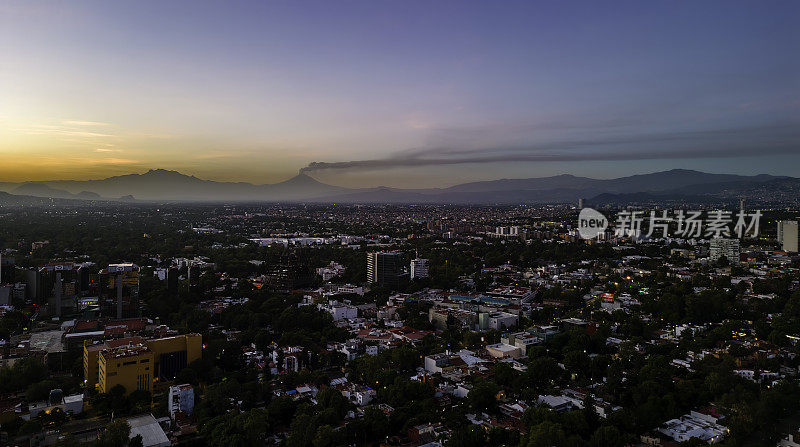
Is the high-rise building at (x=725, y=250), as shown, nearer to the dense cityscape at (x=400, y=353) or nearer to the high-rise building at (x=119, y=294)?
the dense cityscape at (x=400, y=353)

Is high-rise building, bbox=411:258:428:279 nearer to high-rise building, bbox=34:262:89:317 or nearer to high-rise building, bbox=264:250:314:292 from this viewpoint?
high-rise building, bbox=264:250:314:292

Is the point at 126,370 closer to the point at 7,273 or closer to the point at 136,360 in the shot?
the point at 136,360

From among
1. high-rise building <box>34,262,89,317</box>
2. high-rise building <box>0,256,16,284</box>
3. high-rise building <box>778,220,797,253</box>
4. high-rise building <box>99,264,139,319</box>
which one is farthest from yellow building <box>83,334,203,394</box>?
high-rise building <box>778,220,797,253</box>

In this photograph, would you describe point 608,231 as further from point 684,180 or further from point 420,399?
point 684,180

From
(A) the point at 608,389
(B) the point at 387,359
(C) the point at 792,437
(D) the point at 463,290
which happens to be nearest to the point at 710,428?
(C) the point at 792,437

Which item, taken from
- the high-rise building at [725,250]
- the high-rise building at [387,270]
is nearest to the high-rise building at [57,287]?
the high-rise building at [387,270]

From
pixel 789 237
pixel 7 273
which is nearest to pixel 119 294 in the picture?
pixel 7 273
